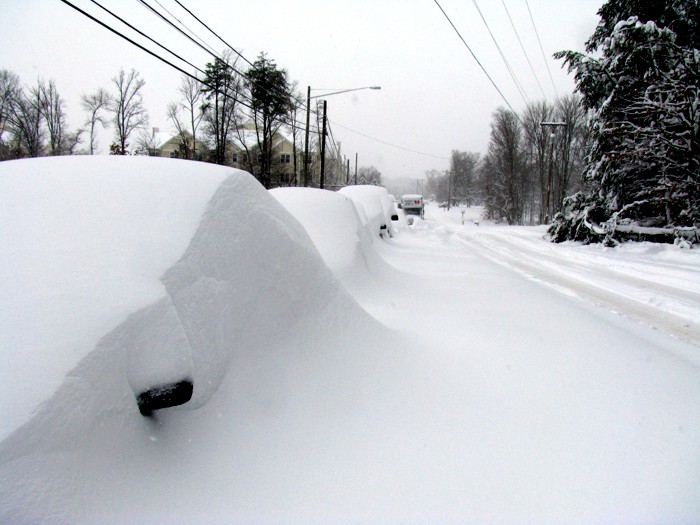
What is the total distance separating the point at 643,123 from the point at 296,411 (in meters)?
15.9

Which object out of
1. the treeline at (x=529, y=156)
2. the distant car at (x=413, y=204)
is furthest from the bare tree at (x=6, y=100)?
the treeline at (x=529, y=156)

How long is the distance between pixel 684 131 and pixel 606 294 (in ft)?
28.5

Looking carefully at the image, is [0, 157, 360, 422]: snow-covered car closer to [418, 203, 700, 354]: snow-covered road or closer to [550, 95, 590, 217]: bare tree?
[418, 203, 700, 354]: snow-covered road

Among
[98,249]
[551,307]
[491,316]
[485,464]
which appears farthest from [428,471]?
[551,307]

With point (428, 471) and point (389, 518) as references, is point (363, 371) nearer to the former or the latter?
point (428, 471)

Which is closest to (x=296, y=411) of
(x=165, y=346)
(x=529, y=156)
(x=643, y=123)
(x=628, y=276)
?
(x=165, y=346)

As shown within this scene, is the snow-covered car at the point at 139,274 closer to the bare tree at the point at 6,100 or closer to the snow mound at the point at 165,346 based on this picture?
the snow mound at the point at 165,346

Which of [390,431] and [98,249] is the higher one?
[98,249]

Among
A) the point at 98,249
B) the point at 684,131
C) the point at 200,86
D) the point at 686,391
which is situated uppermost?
the point at 200,86

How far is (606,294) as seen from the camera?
679cm

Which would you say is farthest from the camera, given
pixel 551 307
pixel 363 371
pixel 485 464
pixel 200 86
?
pixel 200 86

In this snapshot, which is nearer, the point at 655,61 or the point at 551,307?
the point at 551,307

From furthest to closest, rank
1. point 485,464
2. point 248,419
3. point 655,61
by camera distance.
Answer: point 655,61, point 485,464, point 248,419

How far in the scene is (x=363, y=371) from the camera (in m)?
2.76
